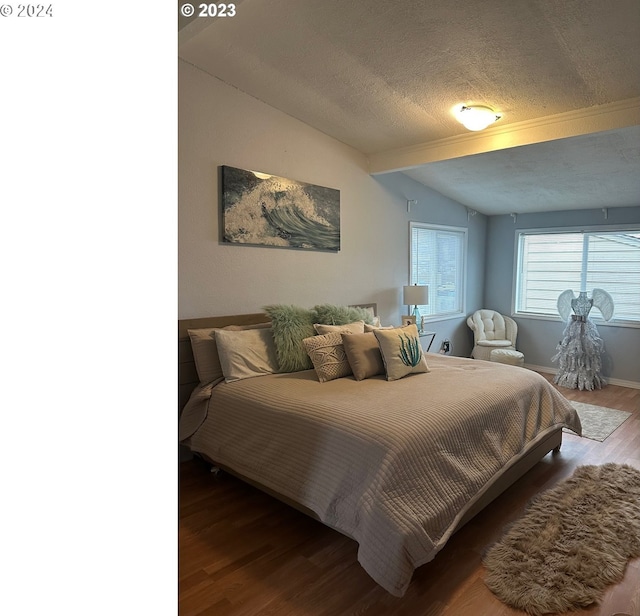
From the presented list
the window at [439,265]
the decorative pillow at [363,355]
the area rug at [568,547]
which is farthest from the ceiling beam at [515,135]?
the area rug at [568,547]

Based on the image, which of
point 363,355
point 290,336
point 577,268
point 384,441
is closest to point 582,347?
point 577,268

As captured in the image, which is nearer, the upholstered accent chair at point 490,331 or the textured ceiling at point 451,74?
the textured ceiling at point 451,74

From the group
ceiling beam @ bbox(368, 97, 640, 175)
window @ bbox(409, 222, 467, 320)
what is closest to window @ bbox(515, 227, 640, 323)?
window @ bbox(409, 222, 467, 320)

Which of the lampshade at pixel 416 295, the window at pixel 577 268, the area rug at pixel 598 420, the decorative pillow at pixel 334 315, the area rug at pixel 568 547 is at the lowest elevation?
the area rug at pixel 568 547

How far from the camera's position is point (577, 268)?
5.52m

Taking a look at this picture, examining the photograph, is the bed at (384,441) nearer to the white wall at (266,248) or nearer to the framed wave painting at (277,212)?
the white wall at (266,248)

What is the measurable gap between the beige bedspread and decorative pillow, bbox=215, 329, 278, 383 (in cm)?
11

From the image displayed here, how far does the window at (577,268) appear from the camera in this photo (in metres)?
5.11

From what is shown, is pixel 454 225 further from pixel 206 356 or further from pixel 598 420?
pixel 206 356

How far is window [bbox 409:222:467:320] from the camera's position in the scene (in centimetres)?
525

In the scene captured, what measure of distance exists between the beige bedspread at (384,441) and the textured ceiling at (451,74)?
73.0 inches
